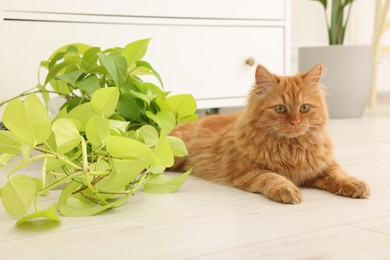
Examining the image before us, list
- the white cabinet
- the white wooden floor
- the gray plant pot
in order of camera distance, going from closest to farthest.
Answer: the white wooden floor → the white cabinet → the gray plant pot

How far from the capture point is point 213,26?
2051 mm

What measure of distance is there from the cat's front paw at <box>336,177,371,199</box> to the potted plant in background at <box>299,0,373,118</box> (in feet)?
5.46

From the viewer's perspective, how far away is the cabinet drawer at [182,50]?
5.59 ft

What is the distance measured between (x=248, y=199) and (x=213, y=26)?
3.67ft

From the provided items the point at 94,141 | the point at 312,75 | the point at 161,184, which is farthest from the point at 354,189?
the point at 94,141

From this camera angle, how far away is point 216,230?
856 mm

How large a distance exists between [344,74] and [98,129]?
2.04 m

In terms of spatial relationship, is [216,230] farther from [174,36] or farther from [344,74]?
[344,74]

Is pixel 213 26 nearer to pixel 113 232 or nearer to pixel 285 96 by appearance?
pixel 285 96

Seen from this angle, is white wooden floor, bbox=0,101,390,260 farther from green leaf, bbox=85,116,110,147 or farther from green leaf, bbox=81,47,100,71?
green leaf, bbox=81,47,100,71

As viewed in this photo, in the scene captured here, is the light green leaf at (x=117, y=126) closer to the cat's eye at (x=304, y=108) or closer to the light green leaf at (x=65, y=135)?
the light green leaf at (x=65, y=135)

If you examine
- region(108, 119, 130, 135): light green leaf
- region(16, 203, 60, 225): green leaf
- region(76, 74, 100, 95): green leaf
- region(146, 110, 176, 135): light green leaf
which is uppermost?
region(76, 74, 100, 95): green leaf

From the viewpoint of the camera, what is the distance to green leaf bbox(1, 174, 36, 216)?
2.73 feet

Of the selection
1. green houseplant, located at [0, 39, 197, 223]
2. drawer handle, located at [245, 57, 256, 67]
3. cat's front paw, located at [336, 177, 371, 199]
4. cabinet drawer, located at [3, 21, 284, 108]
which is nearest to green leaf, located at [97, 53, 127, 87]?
green houseplant, located at [0, 39, 197, 223]
